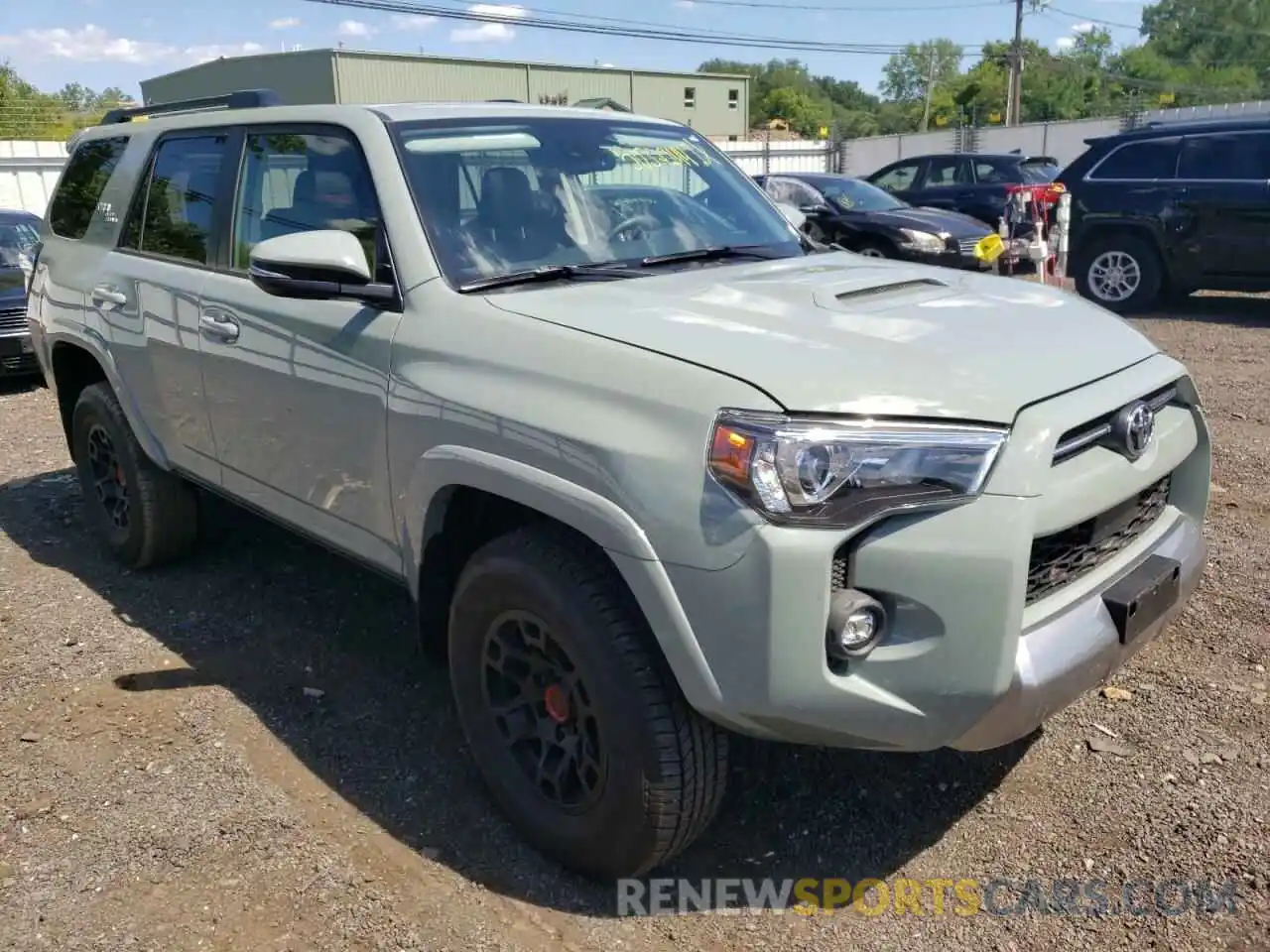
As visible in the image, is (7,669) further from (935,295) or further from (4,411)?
(4,411)

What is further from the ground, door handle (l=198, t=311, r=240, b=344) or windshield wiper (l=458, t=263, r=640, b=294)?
windshield wiper (l=458, t=263, r=640, b=294)

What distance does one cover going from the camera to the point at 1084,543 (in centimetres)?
258

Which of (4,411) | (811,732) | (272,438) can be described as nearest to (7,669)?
(272,438)

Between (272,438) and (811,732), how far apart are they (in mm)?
2158

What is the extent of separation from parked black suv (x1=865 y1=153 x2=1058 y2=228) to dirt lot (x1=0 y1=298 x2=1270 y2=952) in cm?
1228

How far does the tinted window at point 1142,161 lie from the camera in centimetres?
1072

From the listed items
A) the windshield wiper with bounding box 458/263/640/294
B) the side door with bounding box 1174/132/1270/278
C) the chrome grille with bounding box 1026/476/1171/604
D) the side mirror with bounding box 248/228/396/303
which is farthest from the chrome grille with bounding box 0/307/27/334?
the side door with bounding box 1174/132/1270/278

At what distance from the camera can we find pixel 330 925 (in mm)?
2705

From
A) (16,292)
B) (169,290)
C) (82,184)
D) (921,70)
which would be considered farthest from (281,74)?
(921,70)

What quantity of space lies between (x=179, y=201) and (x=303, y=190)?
1027 millimetres

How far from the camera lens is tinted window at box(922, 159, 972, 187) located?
53.7 ft

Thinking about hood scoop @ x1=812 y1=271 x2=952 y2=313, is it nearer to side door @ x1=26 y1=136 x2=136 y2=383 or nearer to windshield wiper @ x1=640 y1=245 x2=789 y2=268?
windshield wiper @ x1=640 y1=245 x2=789 y2=268

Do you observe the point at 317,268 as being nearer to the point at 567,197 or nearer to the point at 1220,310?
the point at 567,197

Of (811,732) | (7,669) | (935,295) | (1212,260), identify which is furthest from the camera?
(1212,260)
